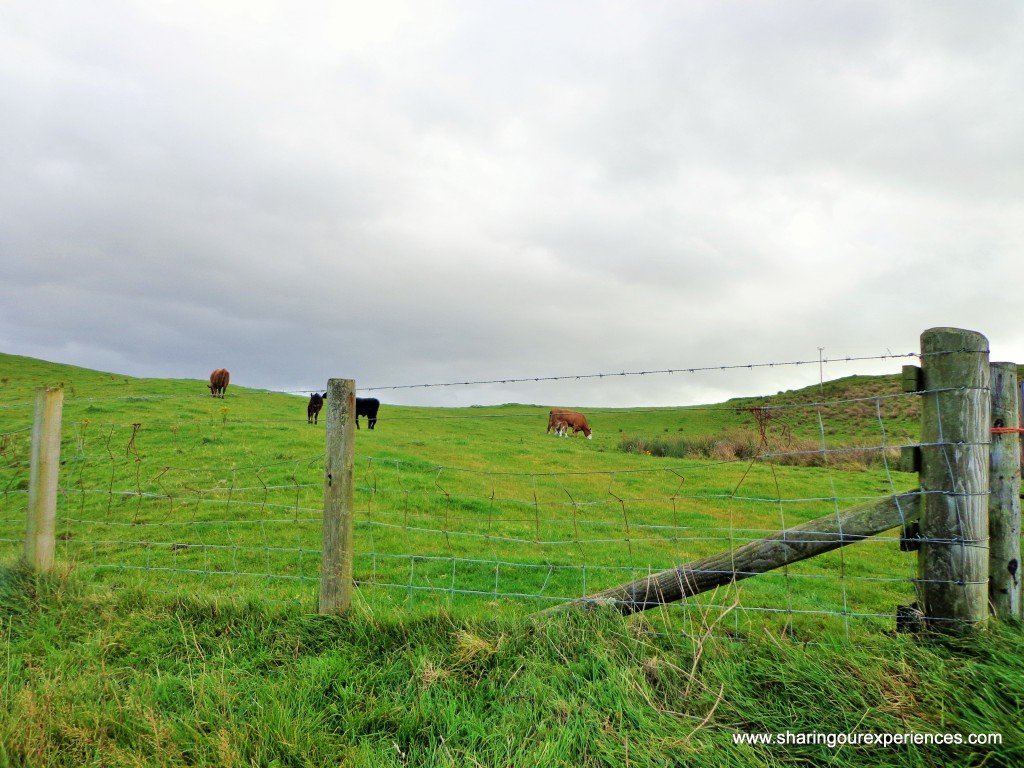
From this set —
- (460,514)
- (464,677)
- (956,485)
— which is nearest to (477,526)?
(460,514)

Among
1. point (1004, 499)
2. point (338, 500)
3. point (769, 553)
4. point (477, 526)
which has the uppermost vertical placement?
point (1004, 499)

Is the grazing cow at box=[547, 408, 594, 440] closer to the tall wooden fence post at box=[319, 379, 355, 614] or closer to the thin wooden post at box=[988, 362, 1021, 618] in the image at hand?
the tall wooden fence post at box=[319, 379, 355, 614]

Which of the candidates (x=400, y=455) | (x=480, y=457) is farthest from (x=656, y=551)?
(x=480, y=457)

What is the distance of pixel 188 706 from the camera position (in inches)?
152

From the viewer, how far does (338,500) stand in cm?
514

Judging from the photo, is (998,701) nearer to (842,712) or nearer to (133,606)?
(842,712)

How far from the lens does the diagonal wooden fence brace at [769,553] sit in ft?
12.9

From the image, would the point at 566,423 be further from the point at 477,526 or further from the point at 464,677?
the point at 464,677

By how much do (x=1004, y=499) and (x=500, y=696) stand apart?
3490 millimetres

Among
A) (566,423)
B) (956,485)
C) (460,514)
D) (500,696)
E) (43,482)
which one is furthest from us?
(566,423)

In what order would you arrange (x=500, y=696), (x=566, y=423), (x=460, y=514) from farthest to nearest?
(x=566, y=423)
(x=460, y=514)
(x=500, y=696)

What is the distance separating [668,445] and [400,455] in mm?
13577

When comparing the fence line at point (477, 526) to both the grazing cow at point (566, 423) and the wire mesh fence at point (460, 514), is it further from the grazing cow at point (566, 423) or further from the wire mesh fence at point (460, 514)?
the grazing cow at point (566, 423)

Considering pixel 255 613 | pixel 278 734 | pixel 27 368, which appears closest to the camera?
pixel 278 734
